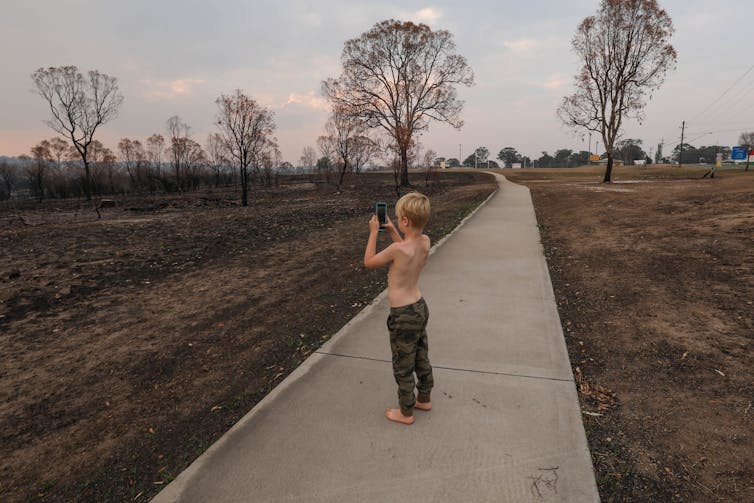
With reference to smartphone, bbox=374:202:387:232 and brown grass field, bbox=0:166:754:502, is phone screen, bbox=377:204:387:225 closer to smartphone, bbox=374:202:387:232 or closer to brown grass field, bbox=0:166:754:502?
smartphone, bbox=374:202:387:232

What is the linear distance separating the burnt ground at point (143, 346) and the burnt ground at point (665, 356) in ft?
8.63

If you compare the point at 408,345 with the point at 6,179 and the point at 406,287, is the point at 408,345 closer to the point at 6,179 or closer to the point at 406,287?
the point at 406,287

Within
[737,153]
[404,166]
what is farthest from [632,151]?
[404,166]

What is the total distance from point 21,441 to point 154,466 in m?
1.30

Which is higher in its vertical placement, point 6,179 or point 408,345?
point 6,179

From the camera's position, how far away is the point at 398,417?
265 centimetres

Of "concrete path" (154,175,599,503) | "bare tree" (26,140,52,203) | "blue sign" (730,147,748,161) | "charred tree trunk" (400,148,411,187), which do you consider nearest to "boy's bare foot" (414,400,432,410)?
"concrete path" (154,175,599,503)

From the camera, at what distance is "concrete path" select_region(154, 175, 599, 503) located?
2102mm

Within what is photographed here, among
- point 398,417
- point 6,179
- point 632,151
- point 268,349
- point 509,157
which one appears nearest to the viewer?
point 398,417

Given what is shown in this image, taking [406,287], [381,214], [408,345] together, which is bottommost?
[408,345]

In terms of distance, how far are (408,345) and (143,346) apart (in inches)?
136

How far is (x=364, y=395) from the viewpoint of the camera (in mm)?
2955

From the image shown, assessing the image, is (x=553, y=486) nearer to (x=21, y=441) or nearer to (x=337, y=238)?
(x=21, y=441)

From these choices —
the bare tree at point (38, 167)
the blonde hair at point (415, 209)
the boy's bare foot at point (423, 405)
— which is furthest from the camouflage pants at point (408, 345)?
the bare tree at point (38, 167)
